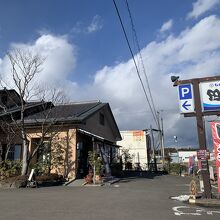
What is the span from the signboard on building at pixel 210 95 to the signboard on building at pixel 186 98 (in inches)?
15.9

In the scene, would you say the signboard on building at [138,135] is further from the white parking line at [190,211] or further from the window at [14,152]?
the white parking line at [190,211]

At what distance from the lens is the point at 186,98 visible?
1095 cm

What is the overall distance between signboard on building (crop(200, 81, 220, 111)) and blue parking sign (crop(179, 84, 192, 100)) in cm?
44

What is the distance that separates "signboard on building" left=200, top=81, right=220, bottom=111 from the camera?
10.7 m

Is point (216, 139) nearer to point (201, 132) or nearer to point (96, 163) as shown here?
point (201, 132)

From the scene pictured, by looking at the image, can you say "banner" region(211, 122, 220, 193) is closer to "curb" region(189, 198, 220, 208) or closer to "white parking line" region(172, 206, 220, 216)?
"curb" region(189, 198, 220, 208)

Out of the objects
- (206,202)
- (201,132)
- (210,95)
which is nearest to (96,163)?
(201,132)

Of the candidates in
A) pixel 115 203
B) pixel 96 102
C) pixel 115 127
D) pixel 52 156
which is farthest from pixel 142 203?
pixel 115 127

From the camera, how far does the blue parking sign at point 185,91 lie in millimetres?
10961

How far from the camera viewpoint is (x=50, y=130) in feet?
60.5

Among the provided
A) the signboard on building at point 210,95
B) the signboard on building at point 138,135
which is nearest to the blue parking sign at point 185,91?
the signboard on building at point 210,95

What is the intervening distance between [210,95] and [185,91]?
0.92 m

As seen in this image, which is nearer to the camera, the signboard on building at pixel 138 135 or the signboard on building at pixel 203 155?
the signboard on building at pixel 203 155

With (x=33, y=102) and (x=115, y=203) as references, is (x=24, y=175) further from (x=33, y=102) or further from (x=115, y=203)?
(x=33, y=102)
